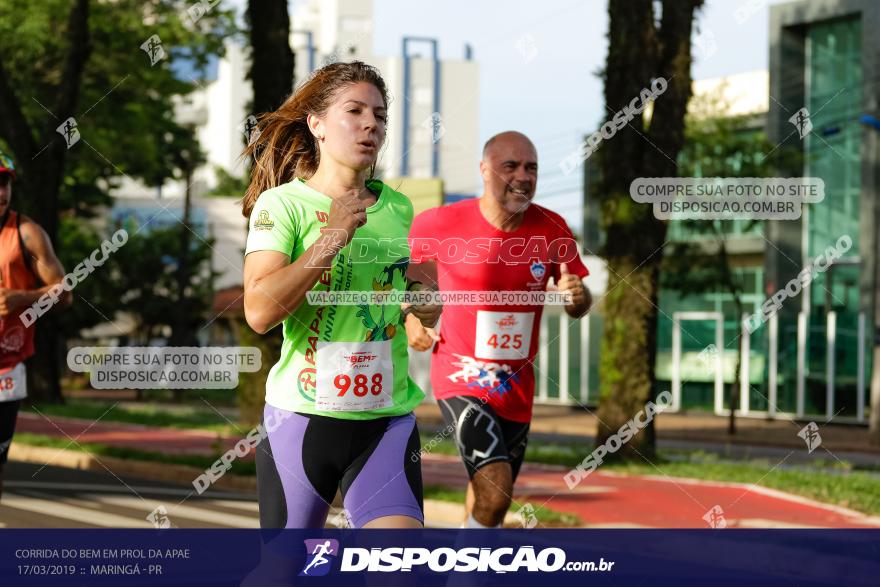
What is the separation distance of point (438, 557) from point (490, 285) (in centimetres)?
231

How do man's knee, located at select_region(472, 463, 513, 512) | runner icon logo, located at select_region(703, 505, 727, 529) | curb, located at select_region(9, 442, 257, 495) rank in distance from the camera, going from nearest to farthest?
man's knee, located at select_region(472, 463, 513, 512), runner icon logo, located at select_region(703, 505, 727, 529), curb, located at select_region(9, 442, 257, 495)

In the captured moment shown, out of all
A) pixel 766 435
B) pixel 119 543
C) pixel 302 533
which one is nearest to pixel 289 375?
pixel 302 533

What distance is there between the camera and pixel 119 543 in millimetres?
6312

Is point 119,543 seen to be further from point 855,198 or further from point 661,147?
point 855,198

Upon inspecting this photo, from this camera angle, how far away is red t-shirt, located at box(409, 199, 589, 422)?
6797 mm

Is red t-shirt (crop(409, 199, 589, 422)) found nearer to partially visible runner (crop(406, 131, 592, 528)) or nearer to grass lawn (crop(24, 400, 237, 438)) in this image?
partially visible runner (crop(406, 131, 592, 528))

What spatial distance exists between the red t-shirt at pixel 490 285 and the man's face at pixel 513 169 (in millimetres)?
197

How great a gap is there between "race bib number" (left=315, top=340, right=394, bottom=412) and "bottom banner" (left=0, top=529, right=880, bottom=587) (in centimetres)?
40

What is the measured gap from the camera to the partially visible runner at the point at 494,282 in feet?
21.9

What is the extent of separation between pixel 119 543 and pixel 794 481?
8.14 metres

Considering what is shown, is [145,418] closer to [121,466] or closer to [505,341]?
[121,466]

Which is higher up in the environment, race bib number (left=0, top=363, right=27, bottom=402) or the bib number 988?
the bib number 988

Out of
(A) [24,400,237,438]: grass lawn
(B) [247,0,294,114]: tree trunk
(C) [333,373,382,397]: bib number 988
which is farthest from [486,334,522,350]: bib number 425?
(A) [24,400,237,438]: grass lawn

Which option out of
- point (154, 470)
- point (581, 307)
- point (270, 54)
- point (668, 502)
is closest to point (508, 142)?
point (581, 307)
